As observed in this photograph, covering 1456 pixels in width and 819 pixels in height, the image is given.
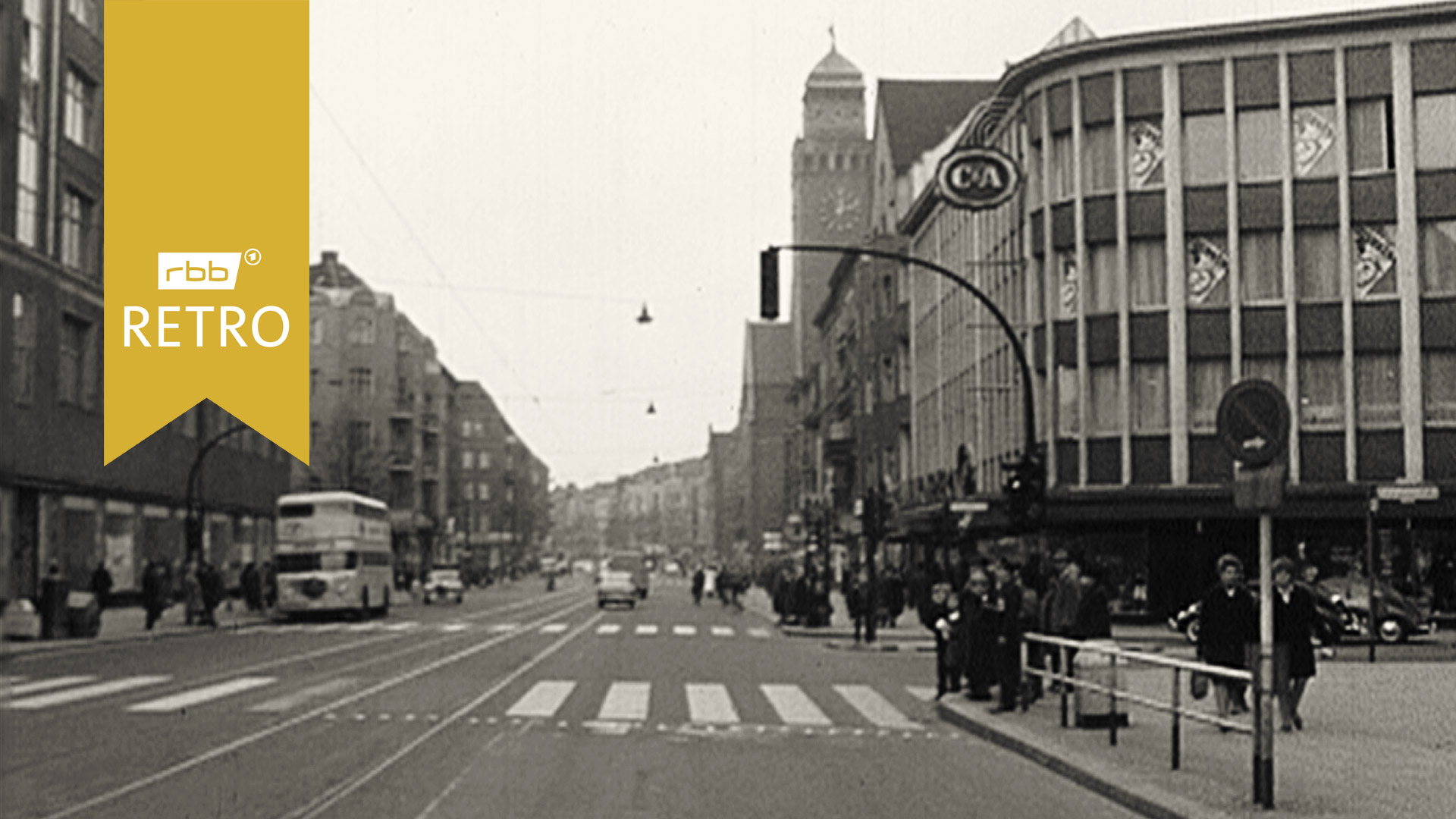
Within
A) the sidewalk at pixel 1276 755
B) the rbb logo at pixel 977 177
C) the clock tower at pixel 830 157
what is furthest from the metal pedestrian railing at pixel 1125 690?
the clock tower at pixel 830 157

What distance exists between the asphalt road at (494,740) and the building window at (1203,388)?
1613cm

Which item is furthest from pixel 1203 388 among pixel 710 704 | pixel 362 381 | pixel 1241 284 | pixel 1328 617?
pixel 362 381

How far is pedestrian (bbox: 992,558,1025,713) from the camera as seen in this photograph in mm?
19781

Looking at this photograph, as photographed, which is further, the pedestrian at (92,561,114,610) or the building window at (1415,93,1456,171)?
the pedestrian at (92,561,114,610)

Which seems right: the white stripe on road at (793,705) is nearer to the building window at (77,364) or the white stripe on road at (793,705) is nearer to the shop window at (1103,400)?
the shop window at (1103,400)

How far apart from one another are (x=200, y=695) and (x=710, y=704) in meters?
6.34

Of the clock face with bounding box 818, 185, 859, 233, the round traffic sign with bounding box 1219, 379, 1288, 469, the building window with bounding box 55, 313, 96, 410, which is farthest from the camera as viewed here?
the clock face with bounding box 818, 185, 859, 233

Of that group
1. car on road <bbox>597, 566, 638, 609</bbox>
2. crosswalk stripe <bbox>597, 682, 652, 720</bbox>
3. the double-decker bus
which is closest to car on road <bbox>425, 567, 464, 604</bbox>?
car on road <bbox>597, 566, 638, 609</bbox>

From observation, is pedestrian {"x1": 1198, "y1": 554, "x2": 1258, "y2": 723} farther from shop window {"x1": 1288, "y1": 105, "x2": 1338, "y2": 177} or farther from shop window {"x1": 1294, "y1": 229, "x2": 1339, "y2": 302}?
shop window {"x1": 1288, "y1": 105, "x2": 1338, "y2": 177}

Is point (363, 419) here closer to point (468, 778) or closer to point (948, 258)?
point (948, 258)

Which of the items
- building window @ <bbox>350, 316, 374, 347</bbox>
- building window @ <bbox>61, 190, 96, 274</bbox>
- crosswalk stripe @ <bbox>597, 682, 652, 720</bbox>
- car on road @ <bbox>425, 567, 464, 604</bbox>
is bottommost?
car on road @ <bbox>425, 567, 464, 604</bbox>

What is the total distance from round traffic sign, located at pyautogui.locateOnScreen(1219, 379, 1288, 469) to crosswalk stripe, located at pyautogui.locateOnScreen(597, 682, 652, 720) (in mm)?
9033

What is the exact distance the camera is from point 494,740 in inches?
672

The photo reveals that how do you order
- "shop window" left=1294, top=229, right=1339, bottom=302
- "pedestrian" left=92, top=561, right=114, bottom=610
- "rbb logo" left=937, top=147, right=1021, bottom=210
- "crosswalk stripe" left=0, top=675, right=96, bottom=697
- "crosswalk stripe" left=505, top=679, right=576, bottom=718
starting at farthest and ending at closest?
1. "pedestrian" left=92, top=561, right=114, bottom=610
2. "shop window" left=1294, top=229, right=1339, bottom=302
3. "rbb logo" left=937, top=147, right=1021, bottom=210
4. "crosswalk stripe" left=0, top=675, right=96, bottom=697
5. "crosswalk stripe" left=505, top=679, right=576, bottom=718
